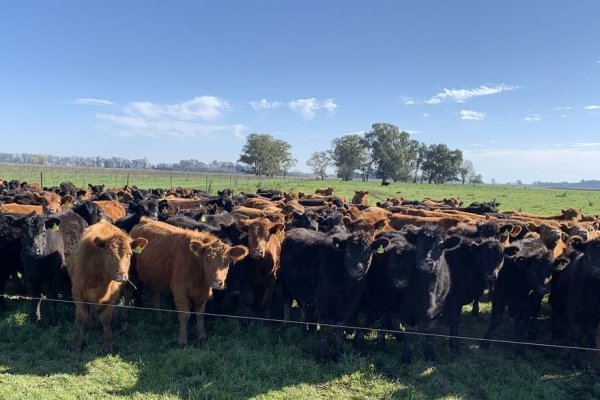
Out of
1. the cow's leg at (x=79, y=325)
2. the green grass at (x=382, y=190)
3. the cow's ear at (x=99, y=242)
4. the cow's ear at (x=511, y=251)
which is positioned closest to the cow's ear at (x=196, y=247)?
the cow's ear at (x=99, y=242)

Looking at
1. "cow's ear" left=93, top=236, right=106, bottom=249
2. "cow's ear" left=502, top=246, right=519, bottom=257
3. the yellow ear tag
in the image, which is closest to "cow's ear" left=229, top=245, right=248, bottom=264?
"cow's ear" left=93, top=236, right=106, bottom=249

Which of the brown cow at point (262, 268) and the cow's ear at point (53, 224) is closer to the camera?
the cow's ear at point (53, 224)

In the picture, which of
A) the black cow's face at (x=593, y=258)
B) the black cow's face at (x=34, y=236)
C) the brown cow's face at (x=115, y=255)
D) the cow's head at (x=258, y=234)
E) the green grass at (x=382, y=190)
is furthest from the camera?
the green grass at (x=382, y=190)

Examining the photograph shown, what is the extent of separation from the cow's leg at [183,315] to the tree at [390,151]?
84850 mm

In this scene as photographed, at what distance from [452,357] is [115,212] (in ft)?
30.0

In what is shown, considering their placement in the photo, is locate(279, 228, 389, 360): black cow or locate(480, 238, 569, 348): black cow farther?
locate(480, 238, 569, 348): black cow

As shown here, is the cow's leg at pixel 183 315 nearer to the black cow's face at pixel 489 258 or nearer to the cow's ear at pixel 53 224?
the cow's ear at pixel 53 224

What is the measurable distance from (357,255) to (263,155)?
8965 cm

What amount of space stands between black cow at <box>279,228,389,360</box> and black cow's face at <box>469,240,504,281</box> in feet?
5.37

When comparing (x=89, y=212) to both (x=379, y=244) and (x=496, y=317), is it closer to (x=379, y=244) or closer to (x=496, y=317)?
(x=379, y=244)

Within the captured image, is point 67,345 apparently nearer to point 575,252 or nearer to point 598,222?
point 575,252

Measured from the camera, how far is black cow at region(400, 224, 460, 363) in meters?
6.12

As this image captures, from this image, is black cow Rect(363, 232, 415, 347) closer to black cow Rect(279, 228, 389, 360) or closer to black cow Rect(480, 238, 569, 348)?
black cow Rect(279, 228, 389, 360)

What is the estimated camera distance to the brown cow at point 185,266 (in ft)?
20.0
